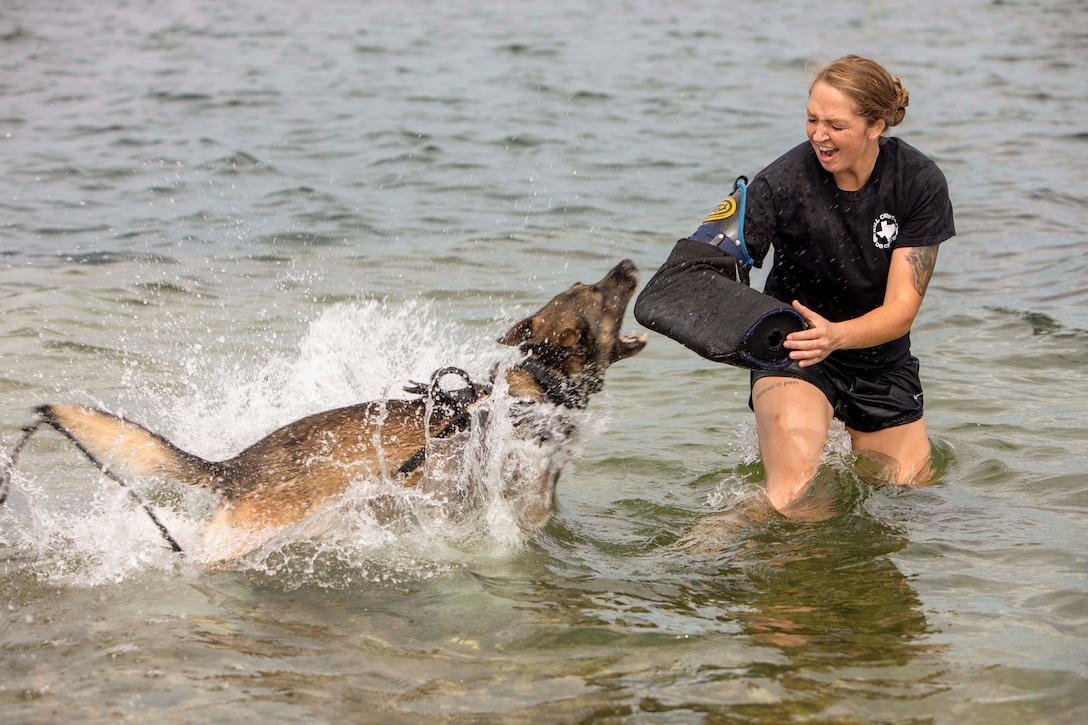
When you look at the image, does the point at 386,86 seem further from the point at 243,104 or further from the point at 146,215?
the point at 146,215

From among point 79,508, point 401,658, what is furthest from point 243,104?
point 401,658

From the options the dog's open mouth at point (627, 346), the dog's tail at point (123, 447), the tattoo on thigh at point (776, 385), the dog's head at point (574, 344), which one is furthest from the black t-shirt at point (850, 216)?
the dog's tail at point (123, 447)

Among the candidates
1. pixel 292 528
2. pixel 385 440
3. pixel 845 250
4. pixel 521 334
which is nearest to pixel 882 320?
pixel 845 250

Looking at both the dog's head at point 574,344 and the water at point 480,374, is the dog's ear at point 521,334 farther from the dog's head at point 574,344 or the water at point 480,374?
the water at point 480,374

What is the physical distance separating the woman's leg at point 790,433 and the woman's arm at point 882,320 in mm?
494

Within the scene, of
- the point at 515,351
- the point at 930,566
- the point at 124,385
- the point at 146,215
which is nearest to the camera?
the point at 930,566

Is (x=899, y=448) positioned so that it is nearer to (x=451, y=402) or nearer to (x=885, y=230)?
(x=885, y=230)

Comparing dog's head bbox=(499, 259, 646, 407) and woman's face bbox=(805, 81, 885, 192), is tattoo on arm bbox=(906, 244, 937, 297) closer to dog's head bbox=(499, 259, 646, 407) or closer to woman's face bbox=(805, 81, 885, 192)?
woman's face bbox=(805, 81, 885, 192)

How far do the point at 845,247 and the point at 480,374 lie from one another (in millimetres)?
2593

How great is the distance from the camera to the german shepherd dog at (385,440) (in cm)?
527

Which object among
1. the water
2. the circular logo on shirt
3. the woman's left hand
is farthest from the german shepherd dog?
the circular logo on shirt

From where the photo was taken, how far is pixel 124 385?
8359mm

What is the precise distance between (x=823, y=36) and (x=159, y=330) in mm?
21103

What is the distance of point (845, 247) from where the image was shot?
5727 mm
